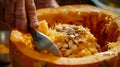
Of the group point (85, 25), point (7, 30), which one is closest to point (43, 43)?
point (85, 25)

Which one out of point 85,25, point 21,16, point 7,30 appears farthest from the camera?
point 7,30

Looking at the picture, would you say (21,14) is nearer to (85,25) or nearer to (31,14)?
(31,14)

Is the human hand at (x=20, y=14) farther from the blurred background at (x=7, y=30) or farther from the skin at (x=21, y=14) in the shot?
the blurred background at (x=7, y=30)

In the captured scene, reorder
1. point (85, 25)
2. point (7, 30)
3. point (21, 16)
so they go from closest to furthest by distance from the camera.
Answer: point (21, 16) → point (85, 25) → point (7, 30)

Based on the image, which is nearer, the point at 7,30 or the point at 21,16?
the point at 21,16

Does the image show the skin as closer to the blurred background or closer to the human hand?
the human hand

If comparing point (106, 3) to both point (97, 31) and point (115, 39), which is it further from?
point (115, 39)

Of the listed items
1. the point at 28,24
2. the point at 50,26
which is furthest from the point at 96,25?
the point at 28,24

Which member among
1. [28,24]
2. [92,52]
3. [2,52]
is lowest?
[2,52]
